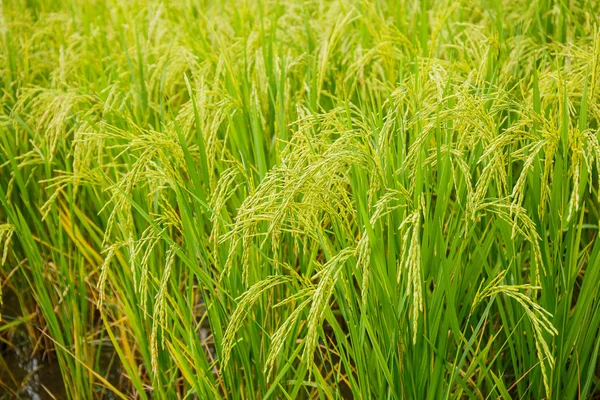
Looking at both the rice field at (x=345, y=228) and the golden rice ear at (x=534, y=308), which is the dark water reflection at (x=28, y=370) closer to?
the rice field at (x=345, y=228)

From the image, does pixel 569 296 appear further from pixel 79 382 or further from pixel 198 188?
pixel 79 382

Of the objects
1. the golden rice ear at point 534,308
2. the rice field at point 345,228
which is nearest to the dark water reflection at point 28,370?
the rice field at point 345,228

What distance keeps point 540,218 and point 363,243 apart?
0.64 m

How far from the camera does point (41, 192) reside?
2.76 m

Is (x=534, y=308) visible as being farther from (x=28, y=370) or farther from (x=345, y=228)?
(x=28, y=370)

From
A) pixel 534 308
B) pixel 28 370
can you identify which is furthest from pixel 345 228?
pixel 28 370

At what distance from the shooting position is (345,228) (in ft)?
5.94

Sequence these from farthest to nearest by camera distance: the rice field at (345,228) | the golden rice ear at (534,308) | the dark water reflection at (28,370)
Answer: the dark water reflection at (28,370)
the rice field at (345,228)
the golden rice ear at (534,308)

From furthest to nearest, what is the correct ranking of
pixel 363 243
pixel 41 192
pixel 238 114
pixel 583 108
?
1. pixel 41 192
2. pixel 238 114
3. pixel 583 108
4. pixel 363 243

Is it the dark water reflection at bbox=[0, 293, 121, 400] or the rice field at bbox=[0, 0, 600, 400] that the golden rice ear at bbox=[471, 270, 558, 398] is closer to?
the rice field at bbox=[0, 0, 600, 400]

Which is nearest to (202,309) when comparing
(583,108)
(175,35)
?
(175,35)

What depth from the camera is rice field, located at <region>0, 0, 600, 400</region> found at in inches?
62.4

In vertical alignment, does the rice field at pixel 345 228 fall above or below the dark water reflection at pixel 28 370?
above

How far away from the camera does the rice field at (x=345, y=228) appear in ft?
5.20
